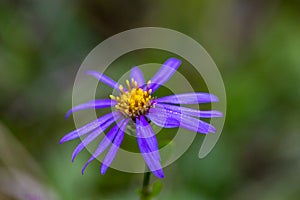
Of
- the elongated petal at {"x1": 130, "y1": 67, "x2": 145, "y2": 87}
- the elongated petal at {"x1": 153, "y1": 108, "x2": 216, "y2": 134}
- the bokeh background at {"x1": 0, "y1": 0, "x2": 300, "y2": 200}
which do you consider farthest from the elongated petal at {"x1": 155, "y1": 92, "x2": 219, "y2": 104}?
the bokeh background at {"x1": 0, "y1": 0, "x2": 300, "y2": 200}

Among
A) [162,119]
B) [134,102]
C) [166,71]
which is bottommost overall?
[162,119]

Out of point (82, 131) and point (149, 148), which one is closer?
point (149, 148)

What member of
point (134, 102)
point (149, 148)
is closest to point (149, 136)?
point (149, 148)

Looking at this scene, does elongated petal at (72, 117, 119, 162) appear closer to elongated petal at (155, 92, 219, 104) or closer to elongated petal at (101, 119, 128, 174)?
elongated petal at (101, 119, 128, 174)

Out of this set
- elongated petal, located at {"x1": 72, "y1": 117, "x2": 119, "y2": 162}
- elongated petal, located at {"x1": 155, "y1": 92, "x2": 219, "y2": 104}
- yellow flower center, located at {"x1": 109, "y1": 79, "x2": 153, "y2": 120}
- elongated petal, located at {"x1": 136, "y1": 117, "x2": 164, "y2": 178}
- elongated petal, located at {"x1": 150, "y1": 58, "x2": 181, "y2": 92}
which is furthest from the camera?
elongated petal, located at {"x1": 150, "y1": 58, "x2": 181, "y2": 92}

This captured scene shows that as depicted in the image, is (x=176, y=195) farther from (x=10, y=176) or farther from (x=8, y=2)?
(x=8, y=2)

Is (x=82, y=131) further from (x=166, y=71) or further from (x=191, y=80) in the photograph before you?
(x=191, y=80)

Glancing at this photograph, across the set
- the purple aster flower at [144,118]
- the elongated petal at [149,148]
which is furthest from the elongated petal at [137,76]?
the elongated petal at [149,148]

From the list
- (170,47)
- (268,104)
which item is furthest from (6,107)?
(268,104)
